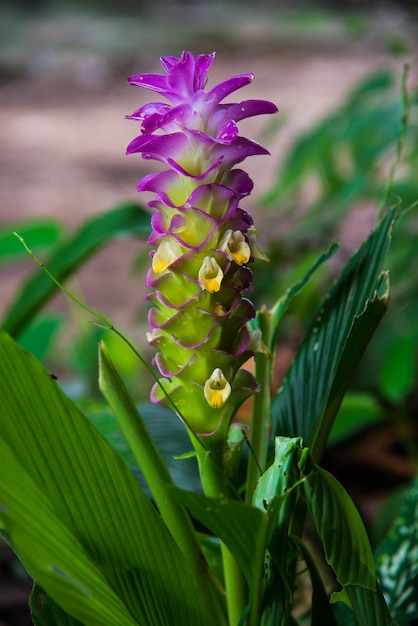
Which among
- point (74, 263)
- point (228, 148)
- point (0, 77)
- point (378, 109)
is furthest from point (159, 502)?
point (0, 77)

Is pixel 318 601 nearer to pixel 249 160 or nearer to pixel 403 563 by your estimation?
pixel 403 563

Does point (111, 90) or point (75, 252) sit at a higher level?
point (111, 90)

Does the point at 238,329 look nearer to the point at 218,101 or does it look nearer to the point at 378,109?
the point at 218,101

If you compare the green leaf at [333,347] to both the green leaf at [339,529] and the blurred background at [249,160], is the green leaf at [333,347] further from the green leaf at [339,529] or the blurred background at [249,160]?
the blurred background at [249,160]

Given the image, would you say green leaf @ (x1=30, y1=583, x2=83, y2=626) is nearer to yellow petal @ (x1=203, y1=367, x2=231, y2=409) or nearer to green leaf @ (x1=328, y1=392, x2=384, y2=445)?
yellow petal @ (x1=203, y1=367, x2=231, y2=409)

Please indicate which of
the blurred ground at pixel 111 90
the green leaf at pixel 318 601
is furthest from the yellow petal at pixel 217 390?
the blurred ground at pixel 111 90

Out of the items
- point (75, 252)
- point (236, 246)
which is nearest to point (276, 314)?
point (236, 246)
